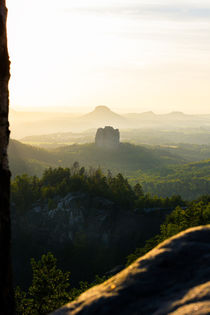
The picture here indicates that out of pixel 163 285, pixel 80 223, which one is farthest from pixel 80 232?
pixel 163 285

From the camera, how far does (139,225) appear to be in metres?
81.4

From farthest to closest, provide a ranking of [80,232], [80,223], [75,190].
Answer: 1. [75,190]
2. [80,223]
3. [80,232]

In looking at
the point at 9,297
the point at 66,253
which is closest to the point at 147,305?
the point at 9,297

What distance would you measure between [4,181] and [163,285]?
17.3 feet

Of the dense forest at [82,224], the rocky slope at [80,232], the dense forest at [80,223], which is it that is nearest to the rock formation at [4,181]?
the dense forest at [82,224]

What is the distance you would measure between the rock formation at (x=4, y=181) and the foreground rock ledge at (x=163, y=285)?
259 centimetres

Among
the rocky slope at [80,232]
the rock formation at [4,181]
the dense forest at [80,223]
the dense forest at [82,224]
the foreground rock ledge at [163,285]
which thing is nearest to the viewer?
the foreground rock ledge at [163,285]

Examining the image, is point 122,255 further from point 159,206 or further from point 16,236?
point 16,236

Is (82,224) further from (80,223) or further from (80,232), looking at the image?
(80,232)

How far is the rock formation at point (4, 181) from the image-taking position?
8.96 meters

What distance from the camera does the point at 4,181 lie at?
916 cm

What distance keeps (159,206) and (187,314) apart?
81.8 m

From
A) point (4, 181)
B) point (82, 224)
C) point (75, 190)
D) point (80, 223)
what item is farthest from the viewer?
point (75, 190)

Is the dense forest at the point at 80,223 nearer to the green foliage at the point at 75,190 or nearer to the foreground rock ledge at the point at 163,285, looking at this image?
the green foliage at the point at 75,190
